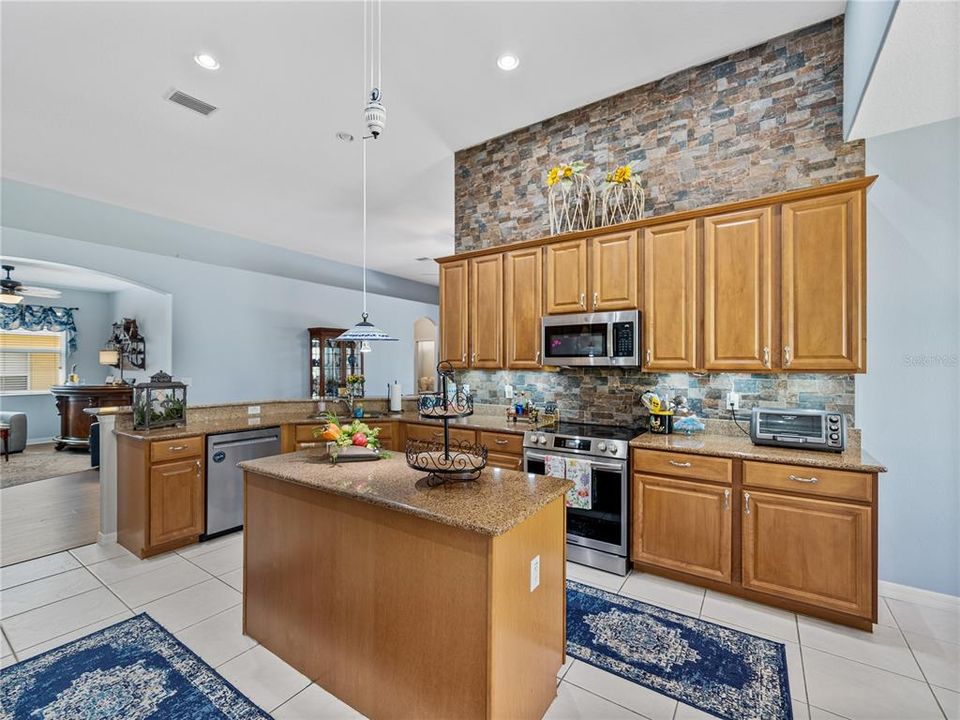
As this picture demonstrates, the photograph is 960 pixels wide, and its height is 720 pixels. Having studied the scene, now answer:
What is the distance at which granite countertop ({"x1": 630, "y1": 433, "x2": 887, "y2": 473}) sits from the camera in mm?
2324

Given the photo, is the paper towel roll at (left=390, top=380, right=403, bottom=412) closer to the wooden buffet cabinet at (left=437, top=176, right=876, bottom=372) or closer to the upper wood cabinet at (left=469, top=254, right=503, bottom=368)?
the upper wood cabinet at (left=469, top=254, right=503, bottom=368)

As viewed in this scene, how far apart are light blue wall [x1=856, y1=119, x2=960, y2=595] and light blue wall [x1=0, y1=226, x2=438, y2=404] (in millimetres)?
7459

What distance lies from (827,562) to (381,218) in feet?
18.5

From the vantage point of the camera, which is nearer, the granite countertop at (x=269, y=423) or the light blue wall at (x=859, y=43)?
the light blue wall at (x=859, y=43)

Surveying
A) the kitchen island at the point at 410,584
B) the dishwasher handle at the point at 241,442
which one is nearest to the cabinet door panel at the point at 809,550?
the kitchen island at the point at 410,584

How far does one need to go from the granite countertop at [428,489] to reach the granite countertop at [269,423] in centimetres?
118

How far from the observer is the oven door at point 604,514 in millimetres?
2945

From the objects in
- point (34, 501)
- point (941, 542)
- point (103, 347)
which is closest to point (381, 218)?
point (34, 501)

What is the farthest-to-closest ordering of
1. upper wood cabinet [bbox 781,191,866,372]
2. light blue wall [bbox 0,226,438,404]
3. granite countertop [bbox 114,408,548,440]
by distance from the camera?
light blue wall [bbox 0,226,438,404]
granite countertop [bbox 114,408,548,440]
upper wood cabinet [bbox 781,191,866,372]

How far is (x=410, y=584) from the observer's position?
1662 millimetres

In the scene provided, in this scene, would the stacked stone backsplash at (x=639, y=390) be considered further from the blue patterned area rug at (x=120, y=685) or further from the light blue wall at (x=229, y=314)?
the light blue wall at (x=229, y=314)

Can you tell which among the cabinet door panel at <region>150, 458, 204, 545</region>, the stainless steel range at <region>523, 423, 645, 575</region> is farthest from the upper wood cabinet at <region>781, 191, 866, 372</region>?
the cabinet door panel at <region>150, 458, 204, 545</region>

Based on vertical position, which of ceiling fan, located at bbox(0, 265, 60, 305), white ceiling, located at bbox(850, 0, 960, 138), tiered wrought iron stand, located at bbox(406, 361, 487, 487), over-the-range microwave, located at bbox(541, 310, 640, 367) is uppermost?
white ceiling, located at bbox(850, 0, 960, 138)

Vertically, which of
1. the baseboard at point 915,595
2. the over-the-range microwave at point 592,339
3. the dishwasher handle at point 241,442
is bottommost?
the baseboard at point 915,595
